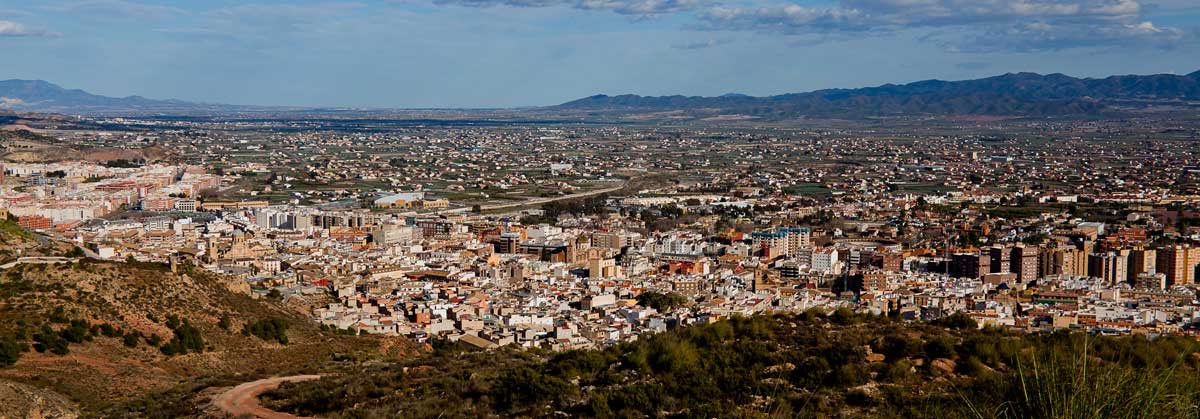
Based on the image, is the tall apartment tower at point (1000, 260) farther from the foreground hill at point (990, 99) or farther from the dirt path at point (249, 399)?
the foreground hill at point (990, 99)

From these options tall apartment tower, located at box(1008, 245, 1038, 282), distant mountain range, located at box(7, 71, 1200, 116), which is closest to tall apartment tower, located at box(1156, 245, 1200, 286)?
tall apartment tower, located at box(1008, 245, 1038, 282)

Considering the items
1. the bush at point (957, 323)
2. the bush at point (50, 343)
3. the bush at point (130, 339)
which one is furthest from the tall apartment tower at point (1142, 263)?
the bush at point (50, 343)

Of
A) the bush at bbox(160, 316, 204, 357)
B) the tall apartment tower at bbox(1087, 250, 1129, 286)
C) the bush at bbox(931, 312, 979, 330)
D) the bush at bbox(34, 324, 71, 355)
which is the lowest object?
the tall apartment tower at bbox(1087, 250, 1129, 286)

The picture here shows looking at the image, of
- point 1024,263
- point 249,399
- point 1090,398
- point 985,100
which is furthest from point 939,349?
point 985,100

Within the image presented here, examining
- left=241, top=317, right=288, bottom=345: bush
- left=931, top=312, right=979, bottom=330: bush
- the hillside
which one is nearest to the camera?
left=931, top=312, right=979, bottom=330: bush

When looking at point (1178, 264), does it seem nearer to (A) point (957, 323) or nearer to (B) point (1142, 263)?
(B) point (1142, 263)

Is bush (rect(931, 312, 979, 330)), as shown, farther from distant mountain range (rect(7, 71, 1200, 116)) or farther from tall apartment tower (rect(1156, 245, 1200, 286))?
distant mountain range (rect(7, 71, 1200, 116))
